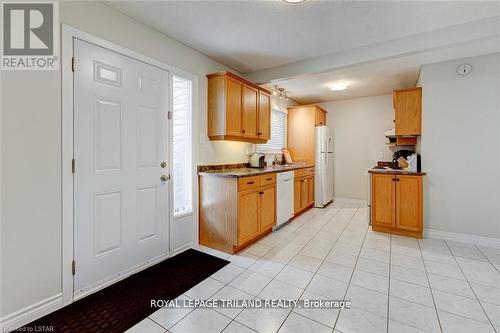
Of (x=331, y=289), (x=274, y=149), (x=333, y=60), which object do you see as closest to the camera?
(x=331, y=289)

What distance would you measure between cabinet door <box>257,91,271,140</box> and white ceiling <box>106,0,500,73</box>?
94 centimetres

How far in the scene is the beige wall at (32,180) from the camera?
5.16 ft

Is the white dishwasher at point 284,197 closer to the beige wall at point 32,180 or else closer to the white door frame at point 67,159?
the white door frame at point 67,159

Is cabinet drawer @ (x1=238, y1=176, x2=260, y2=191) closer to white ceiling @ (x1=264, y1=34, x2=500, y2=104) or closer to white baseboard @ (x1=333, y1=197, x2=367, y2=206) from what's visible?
white ceiling @ (x1=264, y1=34, x2=500, y2=104)

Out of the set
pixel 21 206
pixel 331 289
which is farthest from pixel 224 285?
pixel 21 206

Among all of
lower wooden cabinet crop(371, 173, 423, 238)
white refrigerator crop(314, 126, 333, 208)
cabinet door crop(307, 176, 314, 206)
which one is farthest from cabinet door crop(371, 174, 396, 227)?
white refrigerator crop(314, 126, 333, 208)

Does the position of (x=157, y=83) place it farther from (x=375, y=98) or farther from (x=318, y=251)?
(x=375, y=98)

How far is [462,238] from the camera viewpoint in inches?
124

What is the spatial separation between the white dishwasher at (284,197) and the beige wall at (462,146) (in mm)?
1955

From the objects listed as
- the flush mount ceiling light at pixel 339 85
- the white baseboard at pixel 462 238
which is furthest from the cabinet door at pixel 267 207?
the flush mount ceiling light at pixel 339 85

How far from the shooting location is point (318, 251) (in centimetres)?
285

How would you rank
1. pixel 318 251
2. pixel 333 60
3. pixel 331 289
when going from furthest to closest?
→ pixel 333 60 < pixel 318 251 < pixel 331 289

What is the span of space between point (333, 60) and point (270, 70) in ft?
3.20

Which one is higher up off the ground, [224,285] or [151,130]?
[151,130]
